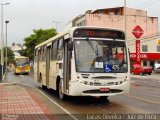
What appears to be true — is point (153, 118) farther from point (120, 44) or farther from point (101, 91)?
point (120, 44)

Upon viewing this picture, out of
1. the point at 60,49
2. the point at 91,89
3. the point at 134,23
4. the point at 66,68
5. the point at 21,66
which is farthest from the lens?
the point at 134,23

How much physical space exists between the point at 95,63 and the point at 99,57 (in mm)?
292

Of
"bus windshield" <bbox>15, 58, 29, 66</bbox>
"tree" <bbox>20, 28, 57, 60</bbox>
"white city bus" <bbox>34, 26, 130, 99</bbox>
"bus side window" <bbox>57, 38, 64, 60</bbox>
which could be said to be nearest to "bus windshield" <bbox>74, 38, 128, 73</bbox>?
"white city bus" <bbox>34, 26, 130, 99</bbox>

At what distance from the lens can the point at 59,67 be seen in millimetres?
17594

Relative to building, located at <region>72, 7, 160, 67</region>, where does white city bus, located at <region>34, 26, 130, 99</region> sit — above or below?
below

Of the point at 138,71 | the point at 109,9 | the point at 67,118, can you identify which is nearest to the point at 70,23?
the point at 109,9

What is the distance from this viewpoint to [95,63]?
15055mm

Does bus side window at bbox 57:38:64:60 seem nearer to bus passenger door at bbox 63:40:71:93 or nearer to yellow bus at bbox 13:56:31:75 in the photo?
bus passenger door at bbox 63:40:71:93

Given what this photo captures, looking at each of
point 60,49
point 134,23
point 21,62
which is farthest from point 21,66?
point 60,49

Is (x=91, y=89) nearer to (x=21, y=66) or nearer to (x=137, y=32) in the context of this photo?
(x=21, y=66)

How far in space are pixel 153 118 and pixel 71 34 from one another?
5.39 metres

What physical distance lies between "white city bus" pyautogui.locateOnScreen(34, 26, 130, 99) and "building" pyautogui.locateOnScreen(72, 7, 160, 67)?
60577 mm

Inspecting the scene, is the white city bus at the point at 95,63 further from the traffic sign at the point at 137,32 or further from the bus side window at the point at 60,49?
the traffic sign at the point at 137,32

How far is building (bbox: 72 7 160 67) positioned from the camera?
78188 millimetres
